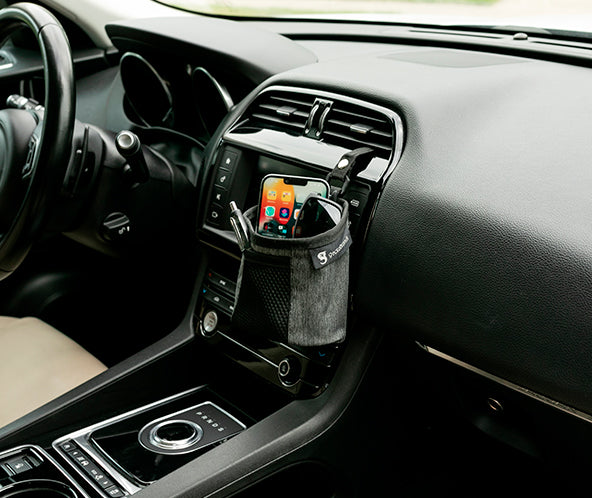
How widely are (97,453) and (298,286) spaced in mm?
592

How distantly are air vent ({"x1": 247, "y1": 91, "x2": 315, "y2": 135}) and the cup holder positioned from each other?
0.78 metres

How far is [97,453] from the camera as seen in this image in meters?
1.36

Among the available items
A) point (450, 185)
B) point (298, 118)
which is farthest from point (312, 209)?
point (298, 118)

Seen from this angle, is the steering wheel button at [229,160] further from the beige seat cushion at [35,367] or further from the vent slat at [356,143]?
the beige seat cushion at [35,367]

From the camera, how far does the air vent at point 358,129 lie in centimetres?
123

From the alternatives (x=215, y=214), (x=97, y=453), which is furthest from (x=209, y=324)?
(x=97, y=453)

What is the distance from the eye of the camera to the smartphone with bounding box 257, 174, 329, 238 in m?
1.17

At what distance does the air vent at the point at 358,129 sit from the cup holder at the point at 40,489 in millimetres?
783

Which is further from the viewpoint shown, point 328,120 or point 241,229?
point 328,120

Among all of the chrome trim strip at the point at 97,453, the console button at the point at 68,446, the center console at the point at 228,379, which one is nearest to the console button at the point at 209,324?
the center console at the point at 228,379

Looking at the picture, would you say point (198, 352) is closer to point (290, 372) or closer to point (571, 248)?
point (290, 372)

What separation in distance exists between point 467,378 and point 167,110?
1057 millimetres

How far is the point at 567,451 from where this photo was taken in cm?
122

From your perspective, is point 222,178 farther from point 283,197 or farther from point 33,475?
point 33,475
